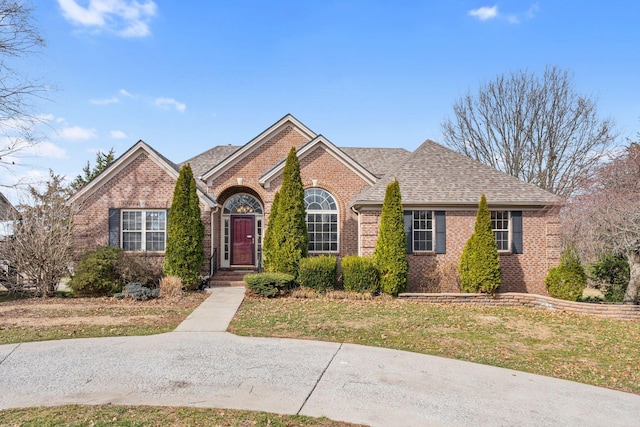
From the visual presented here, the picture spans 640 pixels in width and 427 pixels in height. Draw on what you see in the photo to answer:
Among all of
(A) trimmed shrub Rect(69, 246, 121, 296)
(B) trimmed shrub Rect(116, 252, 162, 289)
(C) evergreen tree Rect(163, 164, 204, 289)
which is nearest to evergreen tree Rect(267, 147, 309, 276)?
(C) evergreen tree Rect(163, 164, 204, 289)

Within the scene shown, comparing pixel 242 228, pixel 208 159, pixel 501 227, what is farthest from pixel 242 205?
pixel 501 227

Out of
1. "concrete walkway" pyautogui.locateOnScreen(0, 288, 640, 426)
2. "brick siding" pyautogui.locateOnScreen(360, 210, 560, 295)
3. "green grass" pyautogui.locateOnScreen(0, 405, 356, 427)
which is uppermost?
"brick siding" pyautogui.locateOnScreen(360, 210, 560, 295)

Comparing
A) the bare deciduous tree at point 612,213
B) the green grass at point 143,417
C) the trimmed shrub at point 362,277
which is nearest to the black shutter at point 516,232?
the bare deciduous tree at point 612,213

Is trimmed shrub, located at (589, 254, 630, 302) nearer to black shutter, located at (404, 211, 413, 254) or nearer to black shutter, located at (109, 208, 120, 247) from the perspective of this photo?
black shutter, located at (404, 211, 413, 254)

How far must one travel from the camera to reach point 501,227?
15.7 metres

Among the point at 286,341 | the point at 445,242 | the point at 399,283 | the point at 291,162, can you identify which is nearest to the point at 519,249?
the point at 445,242

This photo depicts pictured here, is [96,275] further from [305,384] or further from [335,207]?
[305,384]

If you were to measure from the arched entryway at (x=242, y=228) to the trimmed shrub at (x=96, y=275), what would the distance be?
4889 millimetres

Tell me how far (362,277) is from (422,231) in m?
3.34

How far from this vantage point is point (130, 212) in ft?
53.6

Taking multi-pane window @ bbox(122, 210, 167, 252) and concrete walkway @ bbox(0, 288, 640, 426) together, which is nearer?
concrete walkway @ bbox(0, 288, 640, 426)

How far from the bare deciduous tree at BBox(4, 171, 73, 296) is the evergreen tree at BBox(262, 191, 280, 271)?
21.0ft

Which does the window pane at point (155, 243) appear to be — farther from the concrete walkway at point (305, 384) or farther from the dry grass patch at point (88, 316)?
the concrete walkway at point (305, 384)

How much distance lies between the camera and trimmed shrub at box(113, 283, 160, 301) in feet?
42.4
